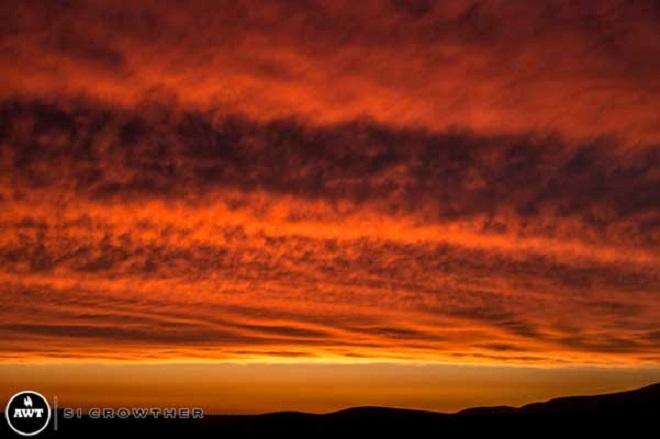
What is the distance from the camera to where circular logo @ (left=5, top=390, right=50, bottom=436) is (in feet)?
126

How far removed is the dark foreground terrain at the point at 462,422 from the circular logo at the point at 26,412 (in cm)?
2576

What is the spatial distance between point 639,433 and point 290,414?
3363cm

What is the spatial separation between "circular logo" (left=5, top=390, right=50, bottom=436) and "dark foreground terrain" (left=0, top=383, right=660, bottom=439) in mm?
25763

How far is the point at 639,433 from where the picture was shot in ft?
244

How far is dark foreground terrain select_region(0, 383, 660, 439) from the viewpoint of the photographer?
74500 mm

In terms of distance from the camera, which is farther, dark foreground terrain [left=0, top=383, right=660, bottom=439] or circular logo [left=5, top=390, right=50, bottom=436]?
dark foreground terrain [left=0, top=383, right=660, bottom=439]

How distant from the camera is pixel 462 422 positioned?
83.4 m

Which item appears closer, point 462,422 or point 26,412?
point 26,412

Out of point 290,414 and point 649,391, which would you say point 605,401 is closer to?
point 649,391

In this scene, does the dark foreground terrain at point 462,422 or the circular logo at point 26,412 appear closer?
the circular logo at point 26,412

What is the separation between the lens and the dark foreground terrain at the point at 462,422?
244 feet

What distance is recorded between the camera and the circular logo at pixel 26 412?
3847 centimetres

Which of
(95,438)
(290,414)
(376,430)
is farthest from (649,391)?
(95,438)

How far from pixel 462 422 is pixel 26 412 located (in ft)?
174
